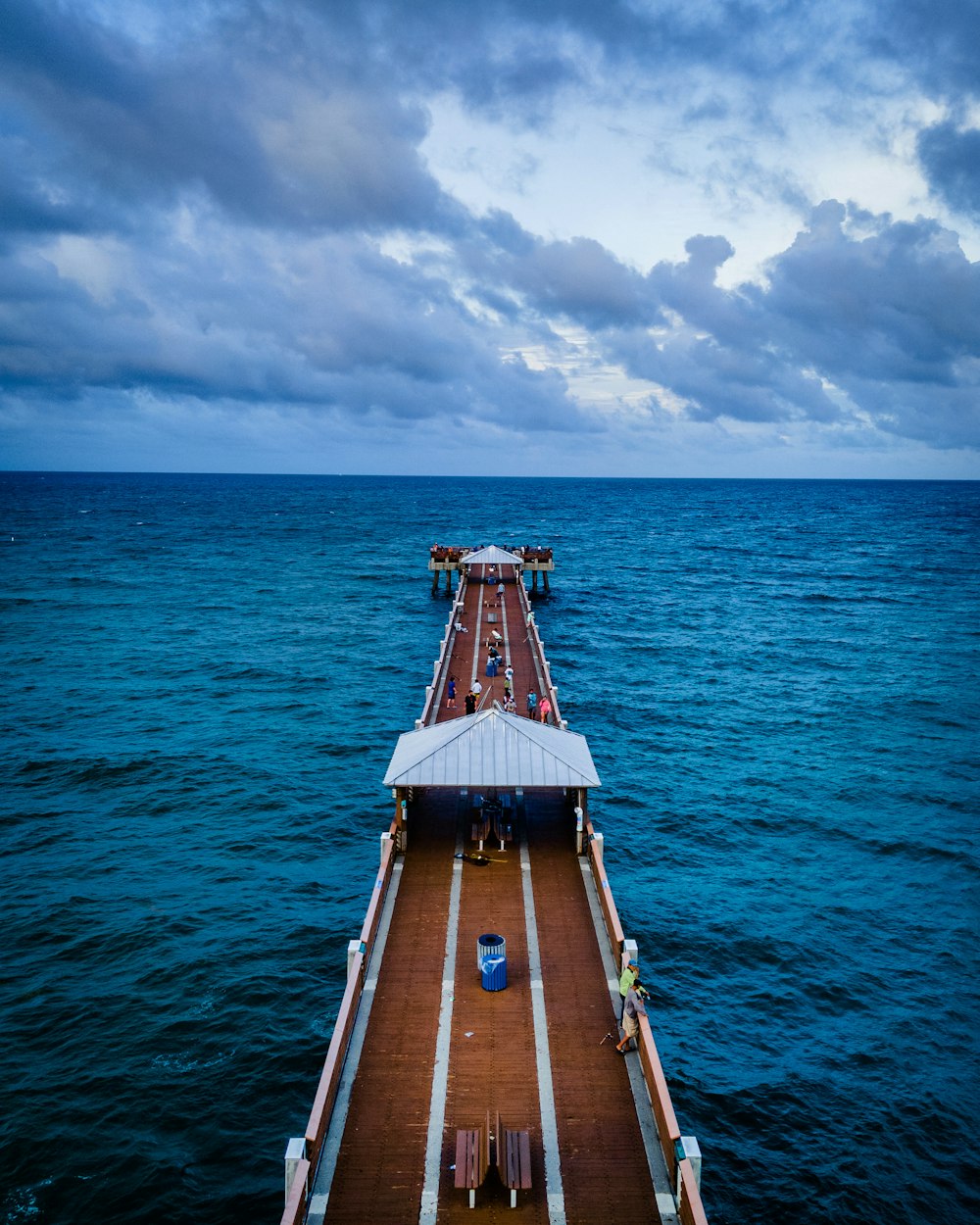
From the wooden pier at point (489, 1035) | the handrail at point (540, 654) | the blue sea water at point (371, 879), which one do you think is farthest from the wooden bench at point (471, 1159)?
the handrail at point (540, 654)

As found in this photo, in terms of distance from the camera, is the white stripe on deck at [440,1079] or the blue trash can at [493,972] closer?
the white stripe on deck at [440,1079]

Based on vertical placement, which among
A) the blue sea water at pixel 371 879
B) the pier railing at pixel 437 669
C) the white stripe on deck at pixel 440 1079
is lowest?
the blue sea water at pixel 371 879

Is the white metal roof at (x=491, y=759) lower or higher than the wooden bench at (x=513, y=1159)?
higher

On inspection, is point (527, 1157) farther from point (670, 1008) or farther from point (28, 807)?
point (28, 807)

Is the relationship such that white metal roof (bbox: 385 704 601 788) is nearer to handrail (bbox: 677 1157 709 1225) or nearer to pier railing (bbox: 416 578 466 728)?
pier railing (bbox: 416 578 466 728)

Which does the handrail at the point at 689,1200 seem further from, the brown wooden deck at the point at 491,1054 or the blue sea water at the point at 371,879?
the blue sea water at the point at 371,879

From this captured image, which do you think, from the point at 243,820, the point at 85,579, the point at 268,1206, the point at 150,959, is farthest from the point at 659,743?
the point at 85,579

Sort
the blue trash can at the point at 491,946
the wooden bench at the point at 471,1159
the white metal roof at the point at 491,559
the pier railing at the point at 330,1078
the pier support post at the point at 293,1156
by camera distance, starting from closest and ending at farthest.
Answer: the pier railing at the point at 330,1078, the pier support post at the point at 293,1156, the wooden bench at the point at 471,1159, the blue trash can at the point at 491,946, the white metal roof at the point at 491,559

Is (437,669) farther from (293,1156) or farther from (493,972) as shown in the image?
(293,1156)
